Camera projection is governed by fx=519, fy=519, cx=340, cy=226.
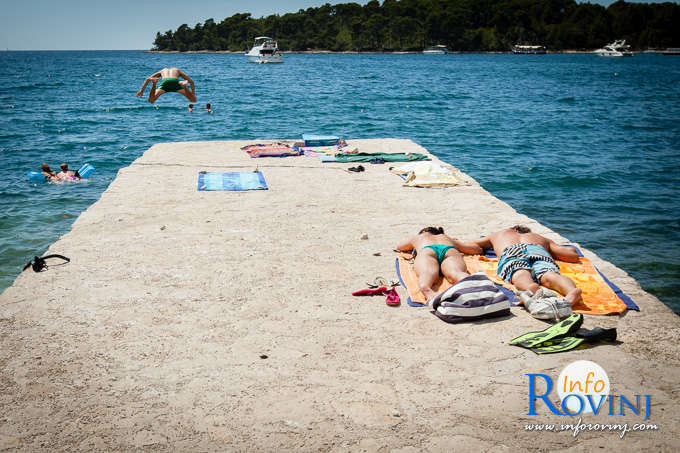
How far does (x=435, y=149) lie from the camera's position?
74.5 ft

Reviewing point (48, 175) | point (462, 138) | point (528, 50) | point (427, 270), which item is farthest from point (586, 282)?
point (528, 50)

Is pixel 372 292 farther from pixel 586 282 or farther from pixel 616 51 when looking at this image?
pixel 616 51

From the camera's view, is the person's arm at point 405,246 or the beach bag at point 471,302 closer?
the beach bag at point 471,302

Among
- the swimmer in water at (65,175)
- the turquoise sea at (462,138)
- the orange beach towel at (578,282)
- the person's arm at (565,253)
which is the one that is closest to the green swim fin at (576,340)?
the orange beach towel at (578,282)

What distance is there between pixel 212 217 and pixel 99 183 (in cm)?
920

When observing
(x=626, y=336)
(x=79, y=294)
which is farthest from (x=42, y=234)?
(x=626, y=336)

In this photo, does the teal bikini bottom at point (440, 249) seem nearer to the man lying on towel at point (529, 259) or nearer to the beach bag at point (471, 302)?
the man lying on towel at point (529, 259)

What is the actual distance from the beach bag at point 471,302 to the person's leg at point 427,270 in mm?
392

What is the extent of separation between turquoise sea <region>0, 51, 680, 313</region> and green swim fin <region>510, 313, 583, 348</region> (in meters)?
4.27

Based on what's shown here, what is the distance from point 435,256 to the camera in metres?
6.93

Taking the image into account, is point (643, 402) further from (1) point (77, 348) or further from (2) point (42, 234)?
(2) point (42, 234)

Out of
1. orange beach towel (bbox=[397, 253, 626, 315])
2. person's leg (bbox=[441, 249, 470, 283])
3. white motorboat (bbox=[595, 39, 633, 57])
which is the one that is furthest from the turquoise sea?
white motorboat (bbox=[595, 39, 633, 57])

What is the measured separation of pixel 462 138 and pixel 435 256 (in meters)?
19.4

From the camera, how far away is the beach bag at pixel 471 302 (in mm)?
5723
